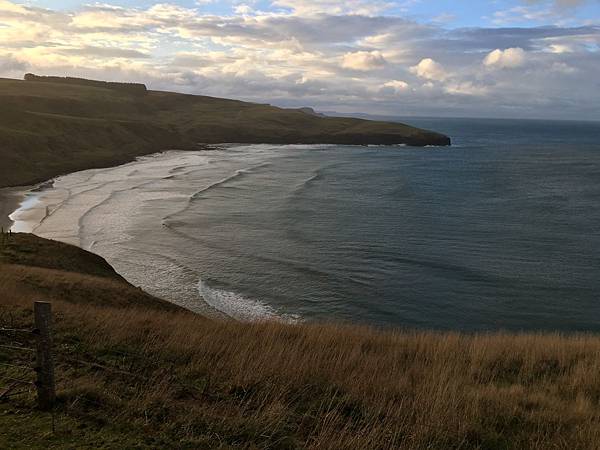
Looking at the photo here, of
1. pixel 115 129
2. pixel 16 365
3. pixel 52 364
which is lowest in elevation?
pixel 16 365

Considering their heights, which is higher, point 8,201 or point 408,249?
point 8,201

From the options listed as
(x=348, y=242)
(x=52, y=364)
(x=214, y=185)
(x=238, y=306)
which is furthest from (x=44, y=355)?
(x=214, y=185)

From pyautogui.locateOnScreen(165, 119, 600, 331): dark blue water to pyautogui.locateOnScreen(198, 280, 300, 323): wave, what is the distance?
0.58 m

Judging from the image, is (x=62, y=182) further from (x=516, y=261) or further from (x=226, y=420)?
(x=226, y=420)

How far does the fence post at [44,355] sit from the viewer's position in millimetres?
6941

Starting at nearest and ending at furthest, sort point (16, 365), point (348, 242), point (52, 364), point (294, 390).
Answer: point (52, 364) → point (16, 365) → point (294, 390) → point (348, 242)

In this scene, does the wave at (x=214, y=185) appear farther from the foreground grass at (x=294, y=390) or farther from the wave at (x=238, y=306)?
the foreground grass at (x=294, y=390)

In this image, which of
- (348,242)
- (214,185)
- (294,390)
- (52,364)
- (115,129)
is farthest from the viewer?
(115,129)

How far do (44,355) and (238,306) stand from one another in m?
19.2

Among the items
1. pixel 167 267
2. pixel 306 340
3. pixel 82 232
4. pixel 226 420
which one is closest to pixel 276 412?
pixel 226 420

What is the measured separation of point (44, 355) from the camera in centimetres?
706

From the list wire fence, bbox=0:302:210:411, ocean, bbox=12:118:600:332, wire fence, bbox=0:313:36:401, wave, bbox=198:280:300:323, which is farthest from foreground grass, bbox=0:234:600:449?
ocean, bbox=12:118:600:332

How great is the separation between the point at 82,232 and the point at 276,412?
36.7m

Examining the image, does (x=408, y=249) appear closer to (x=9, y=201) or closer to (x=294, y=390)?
(x=294, y=390)
